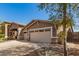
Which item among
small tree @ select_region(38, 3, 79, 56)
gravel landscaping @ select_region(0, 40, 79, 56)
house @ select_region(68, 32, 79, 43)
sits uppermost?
small tree @ select_region(38, 3, 79, 56)

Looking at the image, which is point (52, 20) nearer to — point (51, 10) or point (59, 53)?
point (51, 10)

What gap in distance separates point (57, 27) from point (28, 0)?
562 mm

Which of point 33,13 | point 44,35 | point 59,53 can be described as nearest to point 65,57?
point 59,53

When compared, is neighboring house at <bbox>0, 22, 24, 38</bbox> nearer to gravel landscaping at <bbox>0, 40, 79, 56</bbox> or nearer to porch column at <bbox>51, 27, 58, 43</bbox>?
gravel landscaping at <bbox>0, 40, 79, 56</bbox>

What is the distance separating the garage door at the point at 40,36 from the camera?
4930mm

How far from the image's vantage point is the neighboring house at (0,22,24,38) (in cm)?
492

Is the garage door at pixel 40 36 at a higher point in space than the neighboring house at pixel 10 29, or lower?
lower

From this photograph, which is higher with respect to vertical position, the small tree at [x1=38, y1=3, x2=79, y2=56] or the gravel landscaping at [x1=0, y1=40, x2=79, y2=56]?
the small tree at [x1=38, y1=3, x2=79, y2=56]

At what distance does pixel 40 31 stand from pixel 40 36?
0.07 m

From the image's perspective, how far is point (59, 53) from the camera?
194 inches

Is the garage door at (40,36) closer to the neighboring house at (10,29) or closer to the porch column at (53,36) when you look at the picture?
the porch column at (53,36)

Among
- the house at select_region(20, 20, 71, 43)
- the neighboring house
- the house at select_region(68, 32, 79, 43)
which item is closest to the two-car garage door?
the house at select_region(20, 20, 71, 43)

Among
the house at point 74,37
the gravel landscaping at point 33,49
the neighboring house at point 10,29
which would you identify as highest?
the neighboring house at point 10,29

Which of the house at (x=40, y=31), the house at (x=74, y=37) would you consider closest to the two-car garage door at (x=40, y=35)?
the house at (x=40, y=31)
